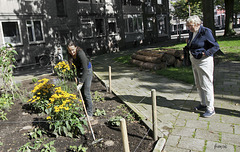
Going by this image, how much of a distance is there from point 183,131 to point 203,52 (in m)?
1.52

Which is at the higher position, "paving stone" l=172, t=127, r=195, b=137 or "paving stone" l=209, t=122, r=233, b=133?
"paving stone" l=209, t=122, r=233, b=133

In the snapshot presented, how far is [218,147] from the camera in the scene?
3.26 metres

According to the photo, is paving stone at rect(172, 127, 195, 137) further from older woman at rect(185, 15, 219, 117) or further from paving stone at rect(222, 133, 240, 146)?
older woman at rect(185, 15, 219, 117)

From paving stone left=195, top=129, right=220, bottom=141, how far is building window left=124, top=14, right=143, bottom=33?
71.3ft

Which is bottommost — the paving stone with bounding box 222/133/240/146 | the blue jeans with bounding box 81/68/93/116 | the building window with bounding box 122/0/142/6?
the paving stone with bounding box 222/133/240/146

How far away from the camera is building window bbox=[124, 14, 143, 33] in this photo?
24.8 metres

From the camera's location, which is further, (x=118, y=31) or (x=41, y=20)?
(x=118, y=31)

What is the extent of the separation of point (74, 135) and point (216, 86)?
4734 mm

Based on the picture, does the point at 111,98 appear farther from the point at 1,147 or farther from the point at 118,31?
the point at 118,31

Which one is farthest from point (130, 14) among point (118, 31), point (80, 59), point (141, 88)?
point (80, 59)

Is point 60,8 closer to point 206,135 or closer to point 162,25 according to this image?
point 206,135

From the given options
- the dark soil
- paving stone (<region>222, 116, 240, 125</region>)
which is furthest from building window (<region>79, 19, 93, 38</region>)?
paving stone (<region>222, 116, 240, 125</region>)

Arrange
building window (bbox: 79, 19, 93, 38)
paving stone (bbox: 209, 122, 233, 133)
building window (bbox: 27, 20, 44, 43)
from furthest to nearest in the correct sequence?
1. building window (bbox: 79, 19, 93, 38)
2. building window (bbox: 27, 20, 44, 43)
3. paving stone (bbox: 209, 122, 233, 133)

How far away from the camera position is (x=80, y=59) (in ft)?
14.3
